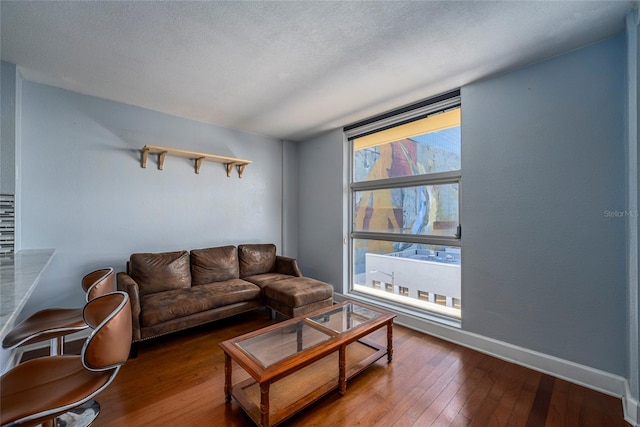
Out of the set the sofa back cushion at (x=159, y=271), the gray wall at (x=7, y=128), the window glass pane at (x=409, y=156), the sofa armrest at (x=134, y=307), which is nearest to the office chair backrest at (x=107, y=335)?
the sofa armrest at (x=134, y=307)

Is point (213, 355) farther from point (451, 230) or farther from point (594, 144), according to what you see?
point (594, 144)

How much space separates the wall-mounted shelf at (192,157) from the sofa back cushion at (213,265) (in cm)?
108

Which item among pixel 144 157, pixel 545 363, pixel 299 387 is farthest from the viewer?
pixel 144 157

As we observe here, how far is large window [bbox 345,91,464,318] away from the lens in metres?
2.74

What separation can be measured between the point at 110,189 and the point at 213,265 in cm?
138

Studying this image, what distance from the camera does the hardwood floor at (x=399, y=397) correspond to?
1578 mm

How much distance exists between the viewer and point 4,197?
2133 millimetres

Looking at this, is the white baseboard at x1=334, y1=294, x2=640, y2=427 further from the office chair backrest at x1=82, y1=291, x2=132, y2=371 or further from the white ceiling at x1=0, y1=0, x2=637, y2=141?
the office chair backrest at x1=82, y1=291, x2=132, y2=371

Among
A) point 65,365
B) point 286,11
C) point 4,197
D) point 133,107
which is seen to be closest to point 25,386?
point 65,365

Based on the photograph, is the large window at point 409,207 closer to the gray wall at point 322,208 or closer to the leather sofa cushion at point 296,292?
the gray wall at point 322,208

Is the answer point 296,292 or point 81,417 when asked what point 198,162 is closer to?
point 296,292

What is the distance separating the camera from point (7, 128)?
2133mm

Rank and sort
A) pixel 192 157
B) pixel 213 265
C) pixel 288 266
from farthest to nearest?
pixel 288 266
pixel 192 157
pixel 213 265

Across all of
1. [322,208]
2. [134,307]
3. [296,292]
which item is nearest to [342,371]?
[296,292]
